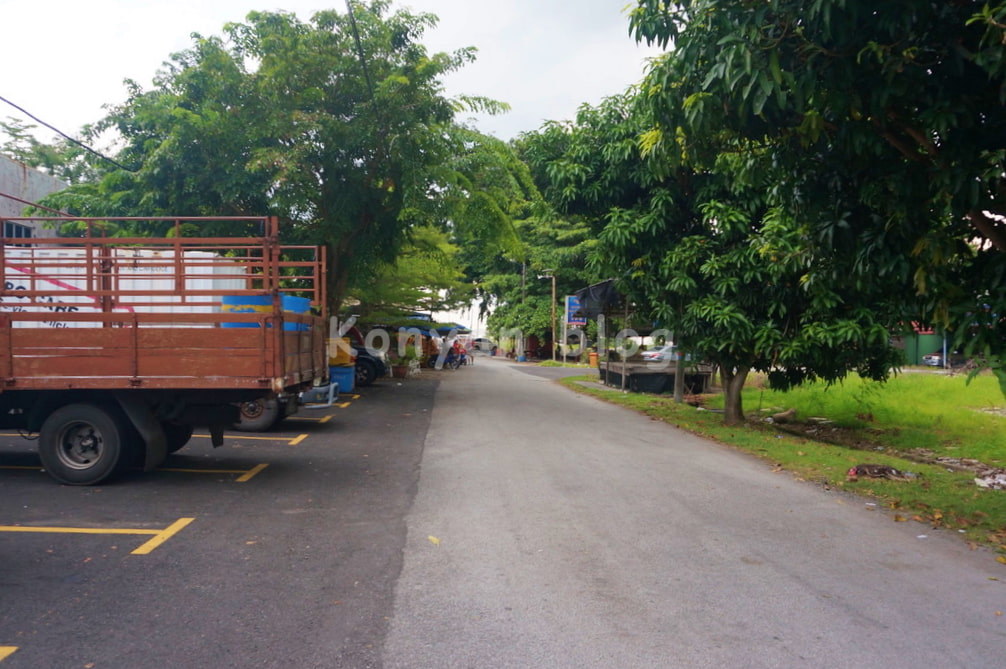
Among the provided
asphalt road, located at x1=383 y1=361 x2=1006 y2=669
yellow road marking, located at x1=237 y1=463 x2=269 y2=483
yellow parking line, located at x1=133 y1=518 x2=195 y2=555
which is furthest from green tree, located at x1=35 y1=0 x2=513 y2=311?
yellow parking line, located at x1=133 y1=518 x2=195 y2=555

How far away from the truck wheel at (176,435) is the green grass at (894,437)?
7.89 m

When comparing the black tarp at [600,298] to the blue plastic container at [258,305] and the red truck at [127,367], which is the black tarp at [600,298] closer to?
the blue plastic container at [258,305]

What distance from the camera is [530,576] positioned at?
523 cm

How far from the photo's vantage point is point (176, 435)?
942 cm

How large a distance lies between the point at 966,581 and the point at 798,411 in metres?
12.5

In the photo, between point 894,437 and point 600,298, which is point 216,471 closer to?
point 894,437

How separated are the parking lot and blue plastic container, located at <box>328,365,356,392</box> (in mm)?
8853

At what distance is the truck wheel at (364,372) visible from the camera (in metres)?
22.9

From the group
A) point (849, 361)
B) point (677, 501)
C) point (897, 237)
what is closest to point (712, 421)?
point (849, 361)

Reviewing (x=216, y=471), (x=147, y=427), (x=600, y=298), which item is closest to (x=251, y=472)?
(x=216, y=471)

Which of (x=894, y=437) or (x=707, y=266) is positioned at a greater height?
(x=707, y=266)

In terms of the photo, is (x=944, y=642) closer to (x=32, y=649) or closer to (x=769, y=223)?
(x=32, y=649)

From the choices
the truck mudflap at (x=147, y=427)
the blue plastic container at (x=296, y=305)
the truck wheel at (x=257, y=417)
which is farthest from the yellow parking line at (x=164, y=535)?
the truck wheel at (x=257, y=417)

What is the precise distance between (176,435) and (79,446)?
149 centimetres
